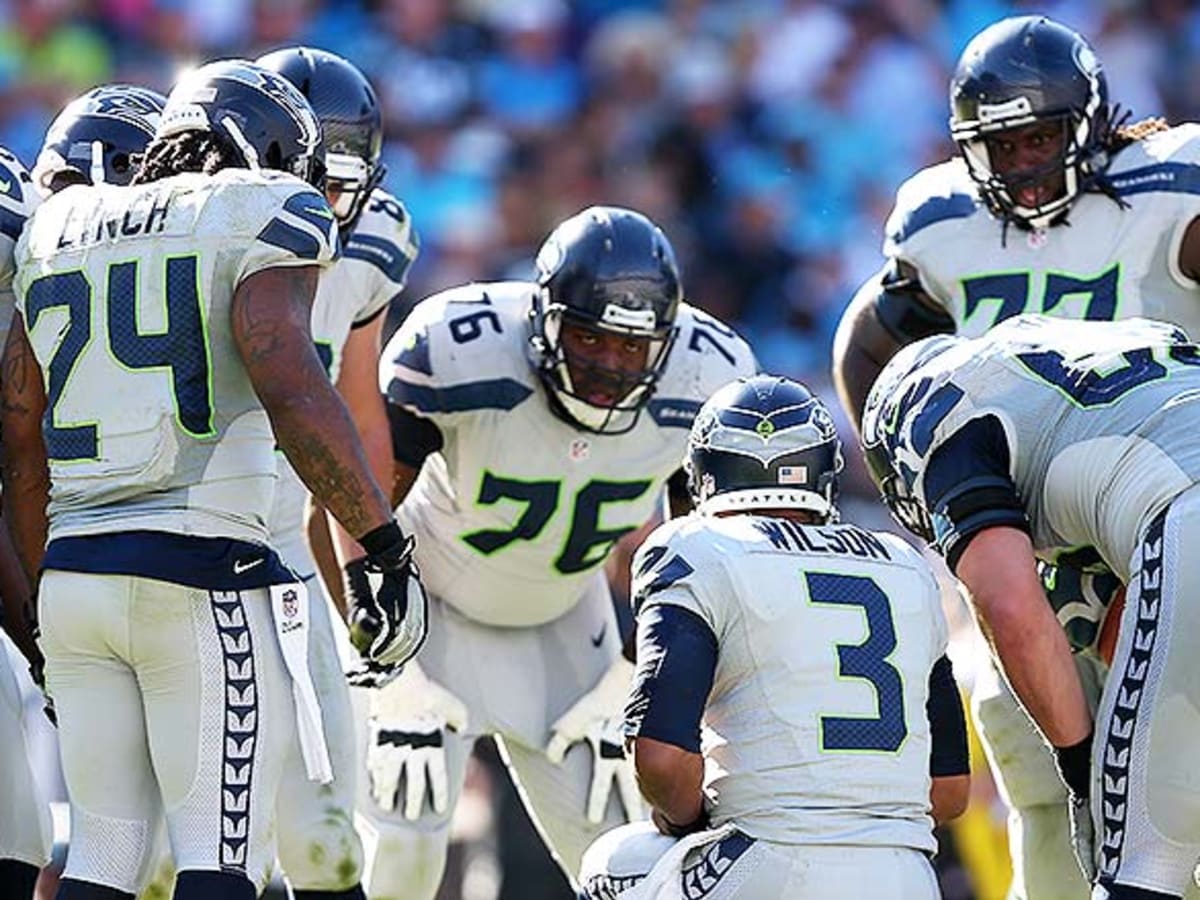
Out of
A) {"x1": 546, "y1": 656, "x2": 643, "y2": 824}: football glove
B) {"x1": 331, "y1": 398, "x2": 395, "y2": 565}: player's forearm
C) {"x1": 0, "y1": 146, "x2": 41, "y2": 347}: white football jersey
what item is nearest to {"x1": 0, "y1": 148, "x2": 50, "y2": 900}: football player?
{"x1": 0, "y1": 146, "x2": 41, "y2": 347}: white football jersey

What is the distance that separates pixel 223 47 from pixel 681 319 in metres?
5.64

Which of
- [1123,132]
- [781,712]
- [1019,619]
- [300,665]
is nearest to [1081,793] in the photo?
[1019,619]

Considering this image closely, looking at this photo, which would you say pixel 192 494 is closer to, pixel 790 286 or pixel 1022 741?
pixel 1022 741

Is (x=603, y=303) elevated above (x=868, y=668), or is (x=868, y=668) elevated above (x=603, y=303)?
(x=603, y=303)

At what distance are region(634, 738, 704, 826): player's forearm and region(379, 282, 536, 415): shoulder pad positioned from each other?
76.3 inches

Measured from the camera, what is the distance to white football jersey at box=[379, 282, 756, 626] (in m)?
5.94

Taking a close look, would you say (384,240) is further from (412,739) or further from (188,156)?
(188,156)

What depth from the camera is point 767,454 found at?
14.4 ft

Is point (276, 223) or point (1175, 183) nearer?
point (276, 223)

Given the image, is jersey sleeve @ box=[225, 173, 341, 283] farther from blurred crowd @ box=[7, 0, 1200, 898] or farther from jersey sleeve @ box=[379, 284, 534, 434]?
blurred crowd @ box=[7, 0, 1200, 898]

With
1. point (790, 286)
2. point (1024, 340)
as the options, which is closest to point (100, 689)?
point (1024, 340)

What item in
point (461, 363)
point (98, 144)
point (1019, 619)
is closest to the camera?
point (1019, 619)

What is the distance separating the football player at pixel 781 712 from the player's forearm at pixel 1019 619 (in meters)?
0.10

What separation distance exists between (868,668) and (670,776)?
39cm
